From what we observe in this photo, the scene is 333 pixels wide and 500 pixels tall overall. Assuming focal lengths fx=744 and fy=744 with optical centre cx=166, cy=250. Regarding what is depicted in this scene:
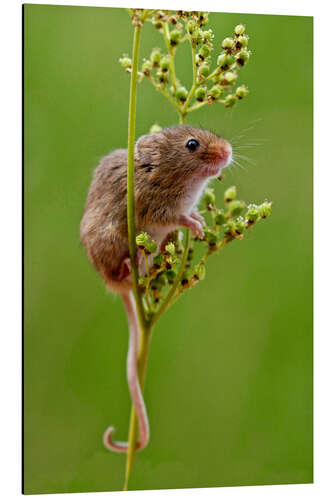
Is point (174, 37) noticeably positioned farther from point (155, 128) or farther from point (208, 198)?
point (208, 198)

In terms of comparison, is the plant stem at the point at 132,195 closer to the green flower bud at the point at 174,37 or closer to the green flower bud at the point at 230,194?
the green flower bud at the point at 174,37

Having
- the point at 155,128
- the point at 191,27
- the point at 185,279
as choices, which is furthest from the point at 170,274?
the point at 191,27

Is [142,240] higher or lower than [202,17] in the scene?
lower

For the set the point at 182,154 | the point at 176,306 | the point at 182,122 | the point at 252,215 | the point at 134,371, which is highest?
the point at 182,122

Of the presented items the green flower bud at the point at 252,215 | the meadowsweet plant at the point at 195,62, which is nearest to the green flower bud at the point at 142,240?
the green flower bud at the point at 252,215

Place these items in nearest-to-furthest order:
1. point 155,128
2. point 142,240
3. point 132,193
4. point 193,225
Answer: point 142,240 < point 132,193 < point 193,225 < point 155,128

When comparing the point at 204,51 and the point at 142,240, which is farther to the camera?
the point at 204,51

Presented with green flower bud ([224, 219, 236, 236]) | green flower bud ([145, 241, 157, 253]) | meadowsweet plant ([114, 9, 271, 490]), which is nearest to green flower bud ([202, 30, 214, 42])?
meadowsweet plant ([114, 9, 271, 490])
